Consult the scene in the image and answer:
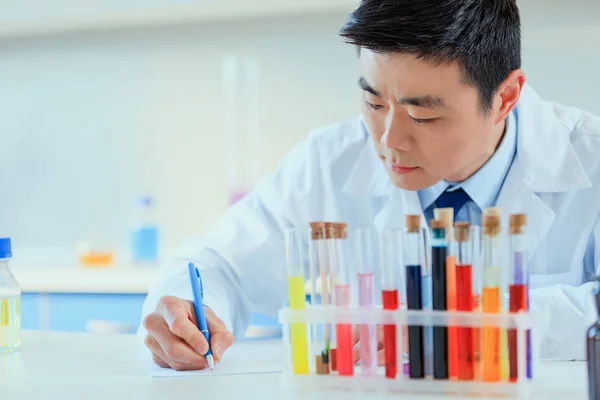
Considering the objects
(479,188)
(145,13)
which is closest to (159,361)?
(479,188)

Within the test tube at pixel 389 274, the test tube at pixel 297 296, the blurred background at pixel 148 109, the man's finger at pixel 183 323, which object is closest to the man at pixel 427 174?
the man's finger at pixel 183 323

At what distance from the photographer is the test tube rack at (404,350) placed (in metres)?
1.00

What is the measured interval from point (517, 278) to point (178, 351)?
0.53 metres

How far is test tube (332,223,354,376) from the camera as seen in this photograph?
42.3 inches

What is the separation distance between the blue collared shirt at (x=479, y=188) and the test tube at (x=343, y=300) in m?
0.68

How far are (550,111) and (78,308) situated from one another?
182 centimetres

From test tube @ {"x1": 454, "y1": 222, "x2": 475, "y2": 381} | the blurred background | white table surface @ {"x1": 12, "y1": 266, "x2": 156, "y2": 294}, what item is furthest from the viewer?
the blurred background

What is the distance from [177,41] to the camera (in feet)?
10.9

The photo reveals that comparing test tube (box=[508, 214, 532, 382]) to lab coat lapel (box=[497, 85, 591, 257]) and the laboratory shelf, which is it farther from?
the laboratory shelf

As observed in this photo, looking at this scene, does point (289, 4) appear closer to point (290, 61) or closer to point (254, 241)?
point (290, 61)

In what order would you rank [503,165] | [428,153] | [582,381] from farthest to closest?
[503,165], [428,153], [582,381]

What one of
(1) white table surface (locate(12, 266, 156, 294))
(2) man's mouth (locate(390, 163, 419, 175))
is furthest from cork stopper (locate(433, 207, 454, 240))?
(1) white table surface (locate(12, 266, 156, 294))

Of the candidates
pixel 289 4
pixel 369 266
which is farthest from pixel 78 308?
pixel 369 266

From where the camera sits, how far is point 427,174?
1.54 m
